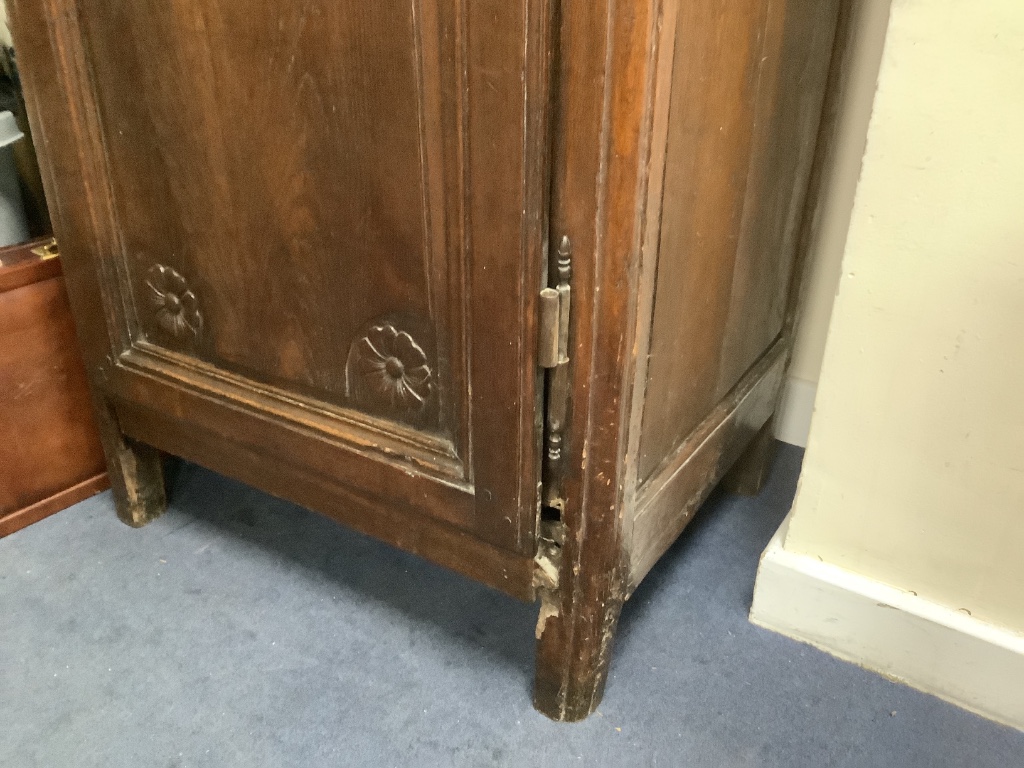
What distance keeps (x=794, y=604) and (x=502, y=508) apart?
43cm

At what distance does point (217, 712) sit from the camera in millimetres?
899

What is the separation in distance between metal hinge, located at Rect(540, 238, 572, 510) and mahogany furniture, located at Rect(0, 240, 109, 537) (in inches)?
30.1

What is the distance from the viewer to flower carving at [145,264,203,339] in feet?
3.00

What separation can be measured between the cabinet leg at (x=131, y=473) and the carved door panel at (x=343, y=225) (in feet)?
0.66

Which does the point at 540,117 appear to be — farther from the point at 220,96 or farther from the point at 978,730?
the point at 978,730

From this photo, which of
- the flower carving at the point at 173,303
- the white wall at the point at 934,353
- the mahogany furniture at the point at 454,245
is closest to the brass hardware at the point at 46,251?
the mahogany furniture at the point at 454,245

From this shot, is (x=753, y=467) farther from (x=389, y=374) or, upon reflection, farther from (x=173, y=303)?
(x=173, y=303)

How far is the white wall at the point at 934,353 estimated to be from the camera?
0.74m

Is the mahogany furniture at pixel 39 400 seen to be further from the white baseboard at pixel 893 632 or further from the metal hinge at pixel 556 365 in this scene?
the white baseboard at pixel 893 632

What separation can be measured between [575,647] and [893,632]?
0.38 m

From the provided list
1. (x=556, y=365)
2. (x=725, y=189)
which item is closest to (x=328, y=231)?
(x=556, y=365)

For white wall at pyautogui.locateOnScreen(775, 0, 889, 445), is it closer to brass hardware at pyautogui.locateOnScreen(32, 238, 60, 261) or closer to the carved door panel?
the carved door panel

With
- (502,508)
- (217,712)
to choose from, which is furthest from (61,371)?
(502,508)

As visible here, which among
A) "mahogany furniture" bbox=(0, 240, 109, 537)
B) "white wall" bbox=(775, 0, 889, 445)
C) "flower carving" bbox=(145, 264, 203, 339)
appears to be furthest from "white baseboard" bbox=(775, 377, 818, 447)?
"mahogany furniture" bbox=(0, 240, 109, 537)
